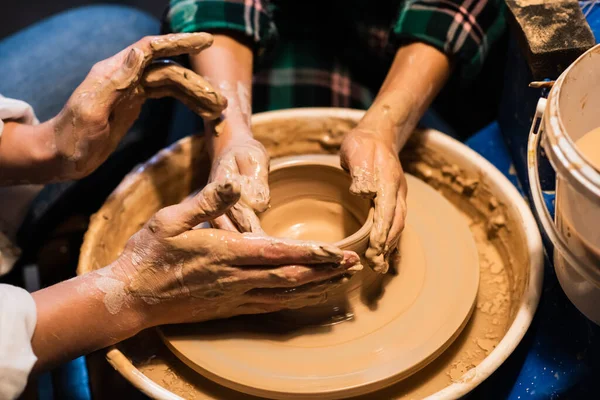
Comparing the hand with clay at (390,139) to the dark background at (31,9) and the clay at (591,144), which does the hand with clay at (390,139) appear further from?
the dark background at (31,9)

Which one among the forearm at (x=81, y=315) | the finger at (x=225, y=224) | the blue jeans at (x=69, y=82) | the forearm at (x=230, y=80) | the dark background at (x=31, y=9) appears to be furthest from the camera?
the dark background at (x=31, y=9)

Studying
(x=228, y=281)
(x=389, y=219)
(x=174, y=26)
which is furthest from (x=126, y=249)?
(x=174, y=26)

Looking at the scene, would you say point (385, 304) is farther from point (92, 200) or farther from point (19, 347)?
point (92, 200)

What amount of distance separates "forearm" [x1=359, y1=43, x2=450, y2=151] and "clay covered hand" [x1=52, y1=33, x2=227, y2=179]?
1.29 ft

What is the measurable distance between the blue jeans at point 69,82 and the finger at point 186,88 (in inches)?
22.7

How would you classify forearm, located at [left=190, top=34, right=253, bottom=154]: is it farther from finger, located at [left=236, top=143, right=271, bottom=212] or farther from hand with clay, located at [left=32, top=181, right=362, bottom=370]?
hand with clay, located at [left=32, top=181, right=362, bottom=370]

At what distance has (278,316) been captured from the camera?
1.30 meters

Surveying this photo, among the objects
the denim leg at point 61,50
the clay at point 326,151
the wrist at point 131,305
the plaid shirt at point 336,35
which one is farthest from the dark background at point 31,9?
the wrist at point 131,305

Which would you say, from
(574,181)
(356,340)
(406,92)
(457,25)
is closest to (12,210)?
(356,340)

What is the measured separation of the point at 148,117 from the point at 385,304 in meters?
1.11

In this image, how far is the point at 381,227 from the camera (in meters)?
1.20

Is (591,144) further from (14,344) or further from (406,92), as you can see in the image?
(14,344)

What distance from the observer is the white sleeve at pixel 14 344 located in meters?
1.04

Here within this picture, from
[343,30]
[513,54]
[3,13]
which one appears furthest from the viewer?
[3,13]
